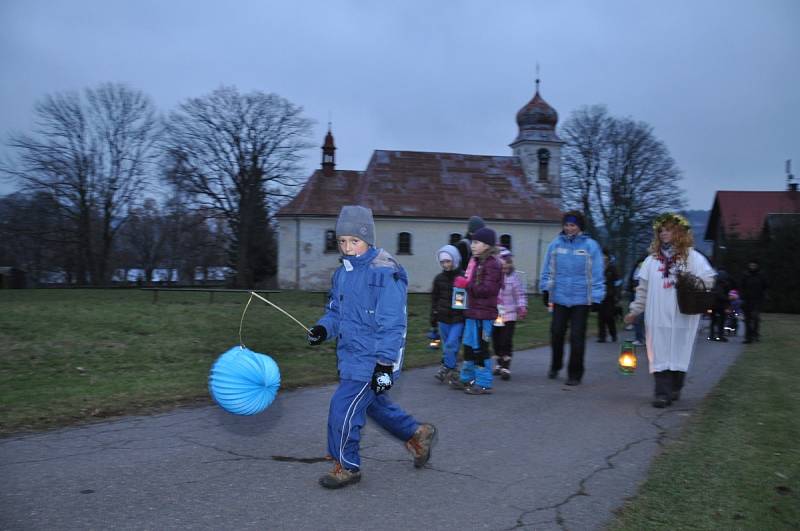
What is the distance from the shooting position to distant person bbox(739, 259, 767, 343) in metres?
17.1

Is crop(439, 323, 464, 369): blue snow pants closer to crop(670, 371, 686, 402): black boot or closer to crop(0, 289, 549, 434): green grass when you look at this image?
crop(0, 289, 549, 434): green grass

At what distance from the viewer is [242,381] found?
4.89 metres

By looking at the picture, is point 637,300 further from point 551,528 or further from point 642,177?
point 642,177

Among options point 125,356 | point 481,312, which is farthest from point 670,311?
point 125,356

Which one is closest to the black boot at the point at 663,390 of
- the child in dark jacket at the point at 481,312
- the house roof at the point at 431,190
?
the child in dark jacket at the point at 481,312

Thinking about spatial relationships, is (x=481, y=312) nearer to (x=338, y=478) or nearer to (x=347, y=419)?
(x=347, y=419)

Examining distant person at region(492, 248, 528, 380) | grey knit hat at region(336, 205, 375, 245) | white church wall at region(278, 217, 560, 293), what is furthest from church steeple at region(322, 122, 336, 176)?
grey knit hat at region(336, 205, 375, 245)

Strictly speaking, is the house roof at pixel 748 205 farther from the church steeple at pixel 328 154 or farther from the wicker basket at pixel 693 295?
the wicker basket at pixel 693 295

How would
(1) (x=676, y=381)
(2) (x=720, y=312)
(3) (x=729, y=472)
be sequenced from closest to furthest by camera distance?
(3) (x=729, y=472) < (1) (x=676, y=381) < (2) (x=720, y=312)

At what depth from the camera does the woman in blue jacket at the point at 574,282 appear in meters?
8.98

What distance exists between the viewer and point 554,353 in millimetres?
9578

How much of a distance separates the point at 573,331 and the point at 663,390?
1.49 m

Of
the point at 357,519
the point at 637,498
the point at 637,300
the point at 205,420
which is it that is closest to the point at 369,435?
the point at 205,420

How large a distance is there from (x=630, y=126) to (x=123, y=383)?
193ft
